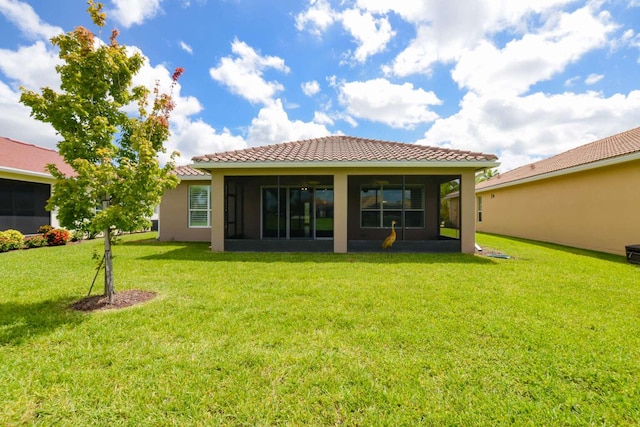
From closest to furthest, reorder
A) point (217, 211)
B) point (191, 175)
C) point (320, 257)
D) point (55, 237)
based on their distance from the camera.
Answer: point (320, 257) → point (217, 211) → point (55, 237) → point (191, 175)

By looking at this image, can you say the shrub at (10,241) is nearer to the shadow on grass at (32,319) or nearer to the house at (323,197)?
the house at (323,197)

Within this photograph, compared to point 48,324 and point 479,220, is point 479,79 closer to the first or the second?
point 479,220

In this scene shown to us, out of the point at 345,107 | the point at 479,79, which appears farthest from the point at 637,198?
the point at 345,107

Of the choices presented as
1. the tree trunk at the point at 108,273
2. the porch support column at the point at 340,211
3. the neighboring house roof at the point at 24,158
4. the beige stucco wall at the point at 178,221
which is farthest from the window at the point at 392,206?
the neighboring house roof at the point at 24,158

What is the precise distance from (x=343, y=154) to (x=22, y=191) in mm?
13940

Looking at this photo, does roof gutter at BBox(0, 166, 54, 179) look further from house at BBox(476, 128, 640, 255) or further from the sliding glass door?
house at BBox(476, 128, 640, 255)

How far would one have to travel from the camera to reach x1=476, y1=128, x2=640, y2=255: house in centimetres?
927

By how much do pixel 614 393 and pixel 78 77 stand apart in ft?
23.8

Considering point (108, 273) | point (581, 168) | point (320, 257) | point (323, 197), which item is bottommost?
point (320, 257)

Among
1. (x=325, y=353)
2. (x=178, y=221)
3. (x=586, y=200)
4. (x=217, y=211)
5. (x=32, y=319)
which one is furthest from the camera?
(x=178, y=221)

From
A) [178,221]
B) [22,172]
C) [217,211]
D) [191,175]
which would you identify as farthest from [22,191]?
[217,211]

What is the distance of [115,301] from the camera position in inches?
177

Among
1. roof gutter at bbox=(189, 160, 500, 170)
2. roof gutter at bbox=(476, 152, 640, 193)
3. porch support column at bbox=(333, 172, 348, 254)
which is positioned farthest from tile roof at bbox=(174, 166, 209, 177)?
roof gutter at bbox=(476, 152, 640, 193)

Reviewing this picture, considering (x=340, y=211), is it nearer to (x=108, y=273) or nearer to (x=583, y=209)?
(x=108, y=273)
